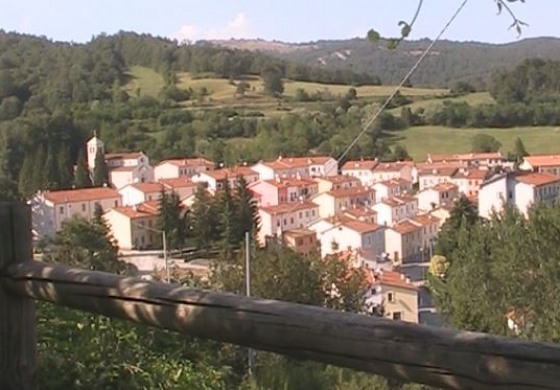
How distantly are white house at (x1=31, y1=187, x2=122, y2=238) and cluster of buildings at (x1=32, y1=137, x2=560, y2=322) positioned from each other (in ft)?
0.11

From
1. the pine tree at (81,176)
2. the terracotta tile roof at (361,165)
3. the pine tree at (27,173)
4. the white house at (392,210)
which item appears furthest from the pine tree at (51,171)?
the terracotta tile roof at (361,165)

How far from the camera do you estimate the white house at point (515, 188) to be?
21.4m

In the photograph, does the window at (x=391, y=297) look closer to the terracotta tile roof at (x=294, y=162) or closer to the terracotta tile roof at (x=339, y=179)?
the terracotta tile roof at (x=339, y=179)

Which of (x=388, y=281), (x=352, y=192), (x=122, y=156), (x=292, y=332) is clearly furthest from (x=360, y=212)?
(x=292, y=332)

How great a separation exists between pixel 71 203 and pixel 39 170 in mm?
2992

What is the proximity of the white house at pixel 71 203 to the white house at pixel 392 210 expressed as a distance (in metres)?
7.54

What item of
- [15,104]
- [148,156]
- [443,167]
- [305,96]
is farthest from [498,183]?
[305,96]

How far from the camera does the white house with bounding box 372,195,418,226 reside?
26172mm

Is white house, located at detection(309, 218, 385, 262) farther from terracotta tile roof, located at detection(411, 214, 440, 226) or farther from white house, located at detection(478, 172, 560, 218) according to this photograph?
white house, located at detection(478, 172, 560, 218)

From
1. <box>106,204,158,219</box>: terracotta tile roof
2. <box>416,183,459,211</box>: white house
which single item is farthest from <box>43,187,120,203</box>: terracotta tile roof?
<box>416,183,459,211</box>: white house

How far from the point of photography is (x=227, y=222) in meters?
17.8

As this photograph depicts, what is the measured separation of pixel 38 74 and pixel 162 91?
6.94m

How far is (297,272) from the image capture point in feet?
30.4

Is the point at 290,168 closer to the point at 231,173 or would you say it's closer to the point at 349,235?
the point at 231,173
